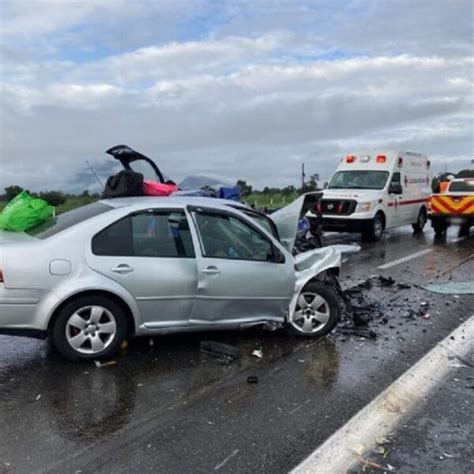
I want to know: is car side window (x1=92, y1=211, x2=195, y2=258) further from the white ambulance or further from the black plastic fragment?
the white ambulance

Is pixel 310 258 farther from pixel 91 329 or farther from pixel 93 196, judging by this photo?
pixel 93 196

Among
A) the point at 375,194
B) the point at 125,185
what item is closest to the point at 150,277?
the point at 125,185

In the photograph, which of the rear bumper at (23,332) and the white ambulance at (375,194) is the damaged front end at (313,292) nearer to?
the rear bumper at (23,332)

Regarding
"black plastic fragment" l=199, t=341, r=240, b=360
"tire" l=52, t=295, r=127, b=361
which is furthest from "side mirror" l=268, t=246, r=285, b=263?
"tire" l=52, t=295, r=127, b=361

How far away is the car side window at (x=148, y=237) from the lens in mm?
5348

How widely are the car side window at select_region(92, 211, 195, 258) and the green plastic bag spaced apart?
0.95 meters

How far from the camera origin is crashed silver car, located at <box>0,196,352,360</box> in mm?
5070

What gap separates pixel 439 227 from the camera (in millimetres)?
16844

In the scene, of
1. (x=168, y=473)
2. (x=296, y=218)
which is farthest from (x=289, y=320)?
(x=168, y=473)

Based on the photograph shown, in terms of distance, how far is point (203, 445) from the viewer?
3801 millimetres

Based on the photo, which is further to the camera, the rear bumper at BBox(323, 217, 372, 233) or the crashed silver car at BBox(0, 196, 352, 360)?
the rear bumper at BBox(323, 217, 372, 233)

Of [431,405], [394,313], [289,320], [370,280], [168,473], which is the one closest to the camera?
[168,473]

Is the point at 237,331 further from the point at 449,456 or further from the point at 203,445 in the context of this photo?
the point at 449,456

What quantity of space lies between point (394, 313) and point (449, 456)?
12.4 feet
